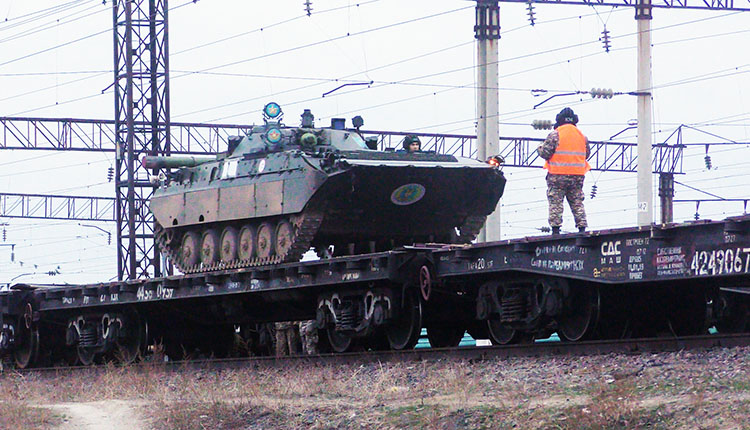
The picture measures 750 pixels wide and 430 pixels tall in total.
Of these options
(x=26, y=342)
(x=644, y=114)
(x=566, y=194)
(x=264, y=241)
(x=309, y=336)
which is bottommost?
(x=26, y=342)

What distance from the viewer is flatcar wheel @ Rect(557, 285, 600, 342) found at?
17469 mm

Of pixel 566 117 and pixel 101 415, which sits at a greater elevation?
pixel 566 117

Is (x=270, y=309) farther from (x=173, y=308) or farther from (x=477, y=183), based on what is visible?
(x=477, y=183)

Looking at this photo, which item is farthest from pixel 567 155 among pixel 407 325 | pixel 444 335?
pixel 444 335

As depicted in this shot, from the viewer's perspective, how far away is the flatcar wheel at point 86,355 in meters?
25.6

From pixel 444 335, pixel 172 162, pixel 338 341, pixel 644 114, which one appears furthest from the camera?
pixel 644 114

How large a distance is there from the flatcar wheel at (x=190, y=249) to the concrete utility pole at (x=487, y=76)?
917cm

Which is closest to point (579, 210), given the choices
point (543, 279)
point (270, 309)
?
point (543, 279)

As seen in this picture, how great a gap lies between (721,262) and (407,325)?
583 cm

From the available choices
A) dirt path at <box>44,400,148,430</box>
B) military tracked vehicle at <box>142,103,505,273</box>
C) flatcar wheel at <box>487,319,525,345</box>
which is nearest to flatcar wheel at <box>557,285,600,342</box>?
flatcar wheel at <box>487,319,525,345</box>

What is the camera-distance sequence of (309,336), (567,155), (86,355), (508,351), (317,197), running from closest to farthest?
(508,351) → (567,155) → (317,197) → (309,336) → (86,355)

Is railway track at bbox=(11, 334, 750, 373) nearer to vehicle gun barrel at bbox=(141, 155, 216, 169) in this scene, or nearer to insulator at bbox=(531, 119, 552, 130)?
vehicle gun barrel at bbox=(141, 155, 216, 169)

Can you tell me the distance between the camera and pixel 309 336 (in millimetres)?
23406

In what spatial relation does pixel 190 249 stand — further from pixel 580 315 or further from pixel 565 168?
pixel 580 315
